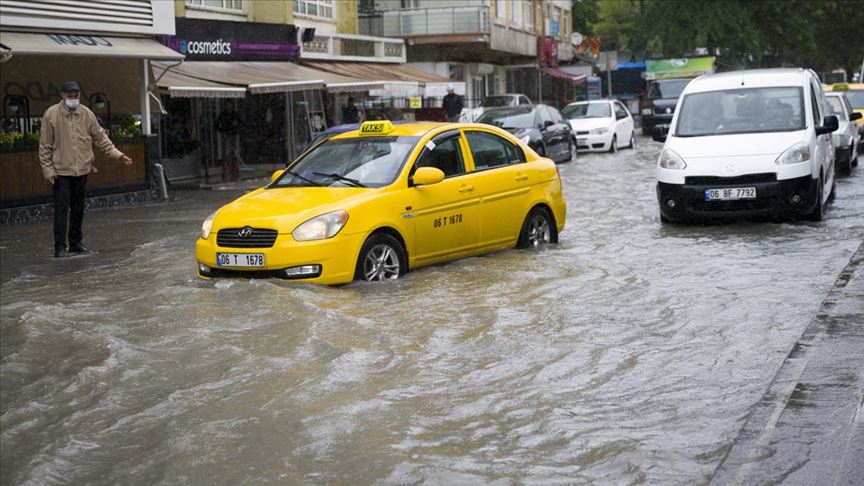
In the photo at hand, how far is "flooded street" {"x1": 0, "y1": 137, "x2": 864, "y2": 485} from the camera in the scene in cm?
593

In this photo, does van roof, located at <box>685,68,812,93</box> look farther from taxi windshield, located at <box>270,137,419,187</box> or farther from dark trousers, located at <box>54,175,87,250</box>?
dark trousers, located at <box>54,175,87,250</box>

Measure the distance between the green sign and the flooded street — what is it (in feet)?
110

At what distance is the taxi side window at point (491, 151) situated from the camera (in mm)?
12195

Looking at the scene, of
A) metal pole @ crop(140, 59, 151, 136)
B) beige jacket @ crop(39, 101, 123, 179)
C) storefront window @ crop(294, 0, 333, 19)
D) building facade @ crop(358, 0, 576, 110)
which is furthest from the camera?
building facade @ crop(358, 0, 576, 110)

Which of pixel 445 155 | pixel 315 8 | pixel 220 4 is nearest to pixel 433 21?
pixel 315 8

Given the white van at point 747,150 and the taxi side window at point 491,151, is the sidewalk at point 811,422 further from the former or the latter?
the white van at point 747,150

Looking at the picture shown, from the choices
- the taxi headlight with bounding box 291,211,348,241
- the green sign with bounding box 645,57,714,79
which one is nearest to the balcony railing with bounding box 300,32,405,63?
the green sign with bounding box 645,57,714,79

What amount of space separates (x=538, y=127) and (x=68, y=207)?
15.2 meters

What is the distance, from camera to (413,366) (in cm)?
787

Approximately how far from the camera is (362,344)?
27.8 feet

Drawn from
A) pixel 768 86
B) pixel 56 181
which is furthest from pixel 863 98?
pixel 56 181

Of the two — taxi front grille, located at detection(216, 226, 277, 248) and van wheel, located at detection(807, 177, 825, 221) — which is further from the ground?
taxi front grille, located at detection(216, 226, 277, 248)

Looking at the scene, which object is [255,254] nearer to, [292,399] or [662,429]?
[292,399]

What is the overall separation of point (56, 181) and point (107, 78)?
32.4ft
